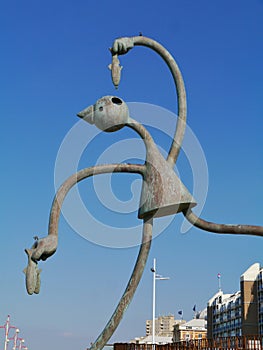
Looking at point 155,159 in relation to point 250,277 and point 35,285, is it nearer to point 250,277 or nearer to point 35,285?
point 35,285

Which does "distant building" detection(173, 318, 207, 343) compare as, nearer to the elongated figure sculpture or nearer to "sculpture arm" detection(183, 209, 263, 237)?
"sculpture arm" detection(183, 209, 263, 237)

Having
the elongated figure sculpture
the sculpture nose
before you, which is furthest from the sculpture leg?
the sculpture nose

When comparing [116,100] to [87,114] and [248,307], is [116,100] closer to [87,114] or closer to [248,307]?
[87,114]

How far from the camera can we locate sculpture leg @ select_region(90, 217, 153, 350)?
7.25 m

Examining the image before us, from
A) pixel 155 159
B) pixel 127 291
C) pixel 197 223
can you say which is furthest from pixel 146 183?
pixel 127 291

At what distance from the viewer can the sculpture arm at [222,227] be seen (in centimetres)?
790

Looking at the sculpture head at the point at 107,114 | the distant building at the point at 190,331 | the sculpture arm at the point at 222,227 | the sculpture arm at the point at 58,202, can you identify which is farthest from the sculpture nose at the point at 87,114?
the distant building at the point at 190,331

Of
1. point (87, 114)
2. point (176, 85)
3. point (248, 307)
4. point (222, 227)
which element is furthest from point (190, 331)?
point (87, 114)

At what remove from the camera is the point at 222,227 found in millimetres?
7953

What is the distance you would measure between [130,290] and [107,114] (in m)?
2.29

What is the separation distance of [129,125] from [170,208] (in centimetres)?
125

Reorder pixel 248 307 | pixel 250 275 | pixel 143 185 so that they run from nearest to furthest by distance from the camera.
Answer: pixel 143 185, pixel 250 275, pixel 248 307

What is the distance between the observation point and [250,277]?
67938 millimetres

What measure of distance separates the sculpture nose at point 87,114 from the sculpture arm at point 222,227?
1.80 m
